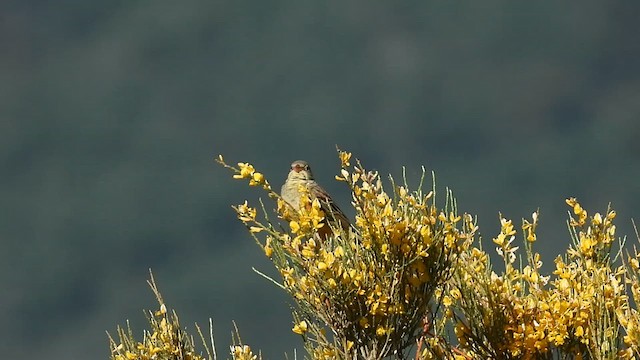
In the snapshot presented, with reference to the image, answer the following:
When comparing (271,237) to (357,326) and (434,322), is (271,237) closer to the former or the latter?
(357,326)

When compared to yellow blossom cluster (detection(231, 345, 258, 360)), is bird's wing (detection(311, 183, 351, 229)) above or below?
above

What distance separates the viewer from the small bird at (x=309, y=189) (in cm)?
801

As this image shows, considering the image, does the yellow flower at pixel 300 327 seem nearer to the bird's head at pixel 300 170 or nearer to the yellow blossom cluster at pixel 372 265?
the yellow blossom cluster at pixel 372 265

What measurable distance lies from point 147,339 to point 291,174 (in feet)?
8.72

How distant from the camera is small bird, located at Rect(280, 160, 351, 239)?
26.3 feet

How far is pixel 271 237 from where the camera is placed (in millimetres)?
5887

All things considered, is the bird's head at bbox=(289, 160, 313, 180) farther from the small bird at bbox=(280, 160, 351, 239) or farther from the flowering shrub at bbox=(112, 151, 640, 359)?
the flowering shrub at bbox=(112, 151, 640, 359)

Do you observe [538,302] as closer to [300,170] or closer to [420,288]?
[420,288]

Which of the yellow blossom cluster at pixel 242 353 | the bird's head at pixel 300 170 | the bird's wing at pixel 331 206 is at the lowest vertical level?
the yellow blossom cluster at pixel 242 353

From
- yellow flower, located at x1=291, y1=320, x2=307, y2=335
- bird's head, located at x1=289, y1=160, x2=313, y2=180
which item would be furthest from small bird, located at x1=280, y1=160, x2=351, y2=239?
yellow flower, located at x1=291, y1=320, x2=307, y2=335

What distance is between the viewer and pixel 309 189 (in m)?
7.82

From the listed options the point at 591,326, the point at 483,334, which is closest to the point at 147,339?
the point at 483,334

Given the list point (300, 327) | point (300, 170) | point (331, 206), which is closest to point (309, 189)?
point (331, 206)

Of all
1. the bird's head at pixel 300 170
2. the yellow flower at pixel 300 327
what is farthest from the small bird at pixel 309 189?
the yellow flower at pixel 300 327
